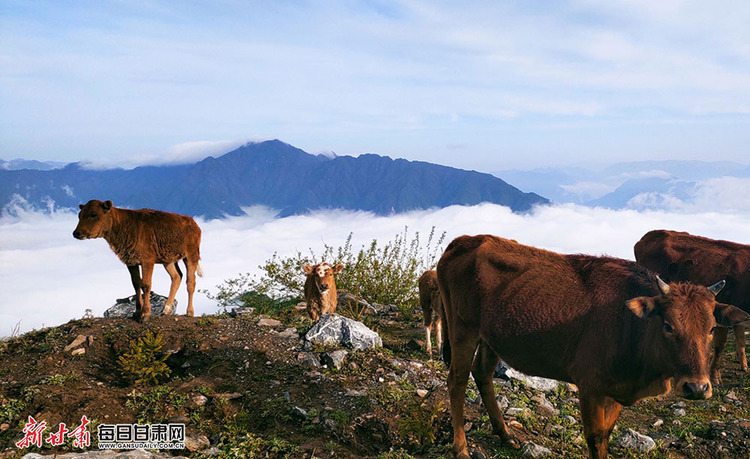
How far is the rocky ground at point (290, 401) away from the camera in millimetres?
7266

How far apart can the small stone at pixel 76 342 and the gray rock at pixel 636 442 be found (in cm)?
898

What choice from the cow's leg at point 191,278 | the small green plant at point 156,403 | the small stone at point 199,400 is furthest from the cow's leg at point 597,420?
the cow's leg at point 191,278

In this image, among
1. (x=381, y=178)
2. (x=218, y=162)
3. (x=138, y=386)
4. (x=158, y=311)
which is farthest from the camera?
(x=218, y=162)

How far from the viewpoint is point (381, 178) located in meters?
124

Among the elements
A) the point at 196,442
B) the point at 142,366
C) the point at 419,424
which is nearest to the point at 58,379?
the point at 142,366

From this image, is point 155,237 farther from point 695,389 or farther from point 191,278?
point 695,389

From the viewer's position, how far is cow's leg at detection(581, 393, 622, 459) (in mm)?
5910

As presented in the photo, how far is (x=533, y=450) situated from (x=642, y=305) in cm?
263

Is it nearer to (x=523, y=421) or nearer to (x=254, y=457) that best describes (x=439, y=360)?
(x=523, y=421)

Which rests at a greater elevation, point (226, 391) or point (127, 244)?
point (127, 244)

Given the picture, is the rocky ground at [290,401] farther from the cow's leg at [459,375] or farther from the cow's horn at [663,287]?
the cow's horn at [663,287]

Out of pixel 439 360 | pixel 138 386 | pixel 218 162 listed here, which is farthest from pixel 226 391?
pixel 218 162

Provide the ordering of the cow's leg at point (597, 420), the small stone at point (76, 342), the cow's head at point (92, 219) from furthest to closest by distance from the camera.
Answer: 1. the cow's head at point (92, 219)
2. the small stone at point (76, 342)
3. the cow's leg at point (597, 420)

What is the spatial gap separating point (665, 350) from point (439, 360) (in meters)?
5.65
